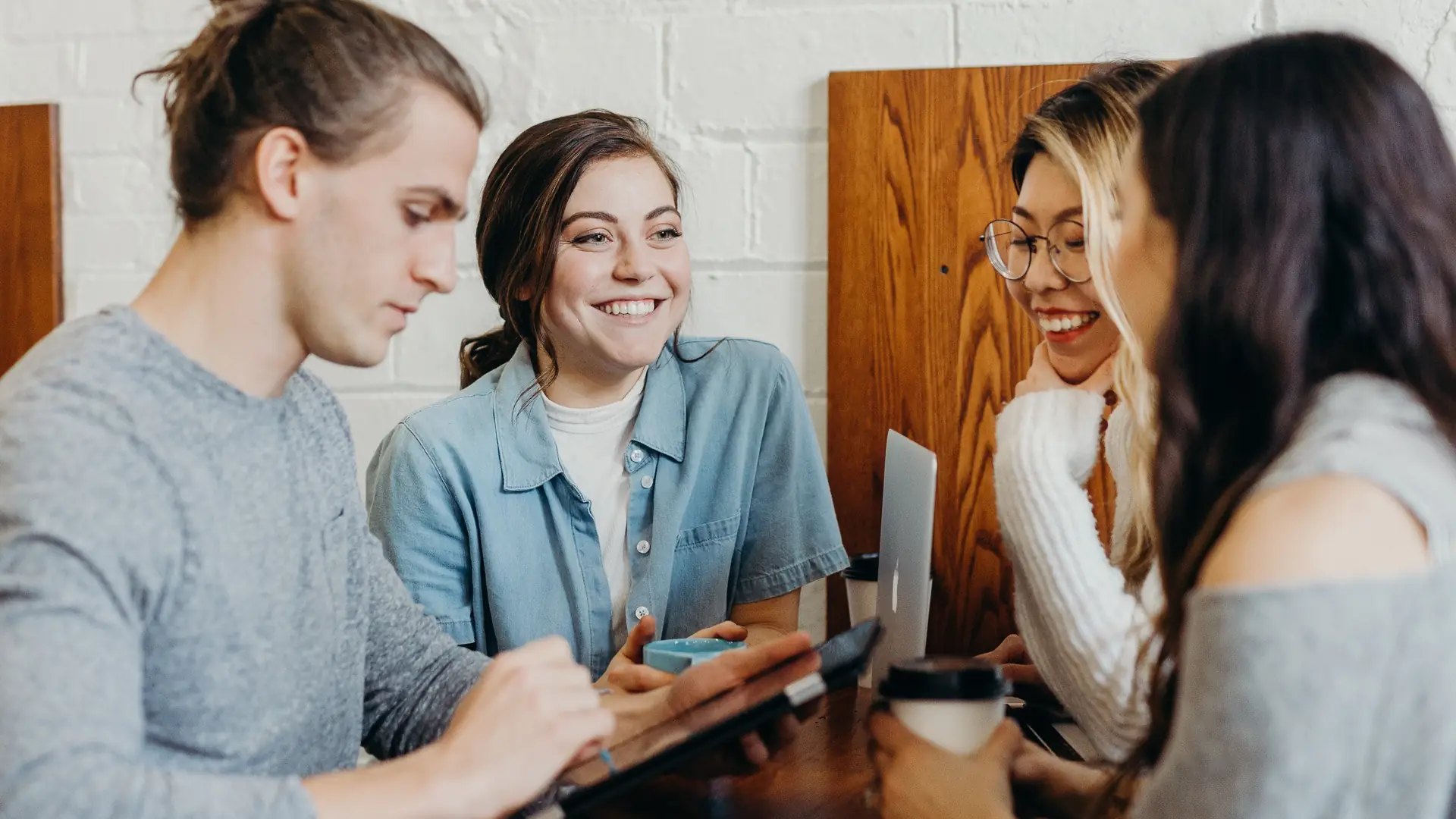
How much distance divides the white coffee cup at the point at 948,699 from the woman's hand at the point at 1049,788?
3.1 inches

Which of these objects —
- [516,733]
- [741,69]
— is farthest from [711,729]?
[741,69]

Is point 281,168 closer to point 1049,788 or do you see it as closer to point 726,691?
point 726,691

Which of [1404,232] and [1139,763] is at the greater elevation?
[1404,232]

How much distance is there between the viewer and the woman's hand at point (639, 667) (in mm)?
1130

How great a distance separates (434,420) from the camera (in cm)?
146

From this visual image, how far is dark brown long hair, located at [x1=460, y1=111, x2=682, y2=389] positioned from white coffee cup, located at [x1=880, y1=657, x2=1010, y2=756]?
2.69ft

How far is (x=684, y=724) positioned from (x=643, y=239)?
30.2 inches

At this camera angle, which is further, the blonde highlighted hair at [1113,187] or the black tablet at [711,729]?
the blonde highlighted hair at [1113,187]

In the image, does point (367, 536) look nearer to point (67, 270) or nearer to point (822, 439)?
point (822, 439)

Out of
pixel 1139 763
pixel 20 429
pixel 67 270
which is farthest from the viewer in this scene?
pixel 67 270

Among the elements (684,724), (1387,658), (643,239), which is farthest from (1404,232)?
(643,239)

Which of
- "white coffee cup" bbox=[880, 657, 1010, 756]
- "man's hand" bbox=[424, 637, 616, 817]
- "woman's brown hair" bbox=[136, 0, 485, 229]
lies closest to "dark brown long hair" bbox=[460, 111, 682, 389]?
"woman's brown hair" bbox=[136, 0, 485, 229]

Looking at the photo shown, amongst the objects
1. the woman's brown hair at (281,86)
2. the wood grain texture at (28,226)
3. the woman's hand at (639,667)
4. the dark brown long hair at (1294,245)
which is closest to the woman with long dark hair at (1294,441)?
the dark brown long hair at (1294,245)

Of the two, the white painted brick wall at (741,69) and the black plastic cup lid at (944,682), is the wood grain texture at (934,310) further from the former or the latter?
the black plastic cup lid at (944,682)
